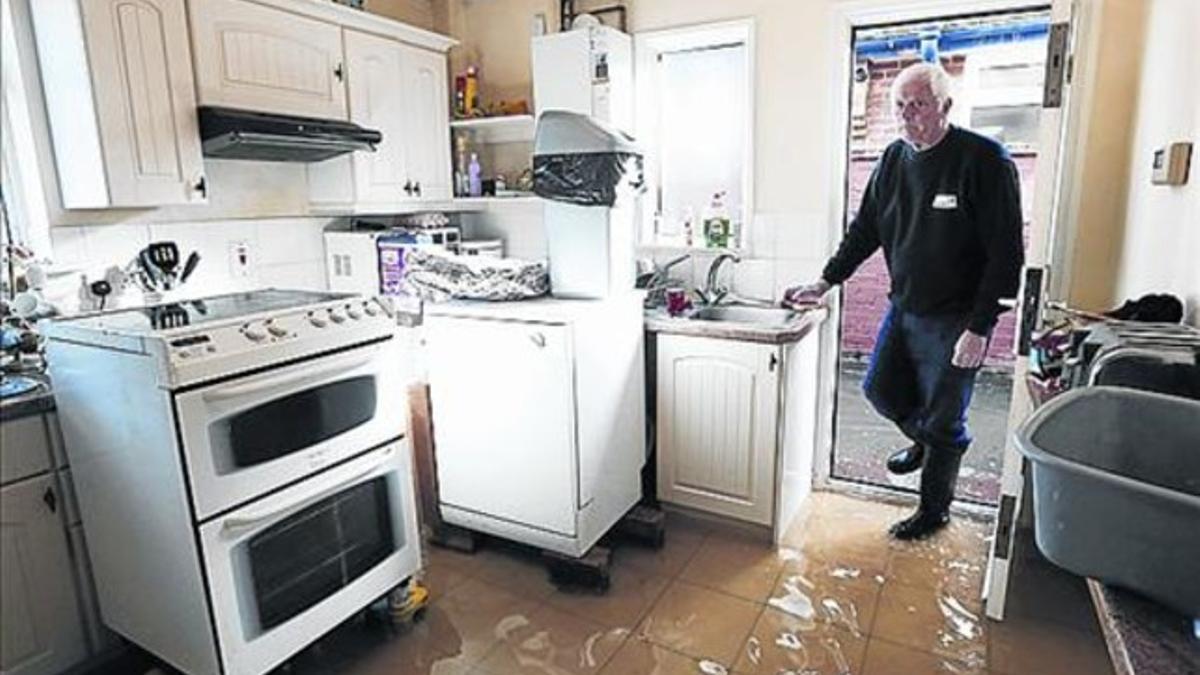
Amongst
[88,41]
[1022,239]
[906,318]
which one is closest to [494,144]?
[88,41]

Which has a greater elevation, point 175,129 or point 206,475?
point 175,129

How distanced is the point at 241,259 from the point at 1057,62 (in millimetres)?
2600

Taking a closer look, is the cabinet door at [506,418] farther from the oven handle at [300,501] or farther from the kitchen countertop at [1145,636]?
the kitchen countertop at [1145,636]

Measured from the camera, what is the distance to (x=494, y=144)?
316 centimetres

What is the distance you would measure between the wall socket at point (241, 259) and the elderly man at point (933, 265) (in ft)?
6.59

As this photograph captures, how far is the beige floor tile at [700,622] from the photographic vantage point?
1.93 metres

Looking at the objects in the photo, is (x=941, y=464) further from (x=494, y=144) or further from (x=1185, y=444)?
(x=494, y=144)

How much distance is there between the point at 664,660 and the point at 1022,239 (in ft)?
5.34

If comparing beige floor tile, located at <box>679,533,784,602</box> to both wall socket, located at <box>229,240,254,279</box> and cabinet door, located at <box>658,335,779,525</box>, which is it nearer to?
cabinet door, located at <box>658,335,779,525</box>

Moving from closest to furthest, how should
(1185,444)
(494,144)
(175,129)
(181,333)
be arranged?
(1185,444), (181,333), (175,129), (494,144)

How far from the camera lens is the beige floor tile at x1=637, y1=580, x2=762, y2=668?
1932 mm

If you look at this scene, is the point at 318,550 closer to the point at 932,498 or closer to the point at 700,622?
the point at 700,622

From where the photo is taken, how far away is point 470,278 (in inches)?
91.0

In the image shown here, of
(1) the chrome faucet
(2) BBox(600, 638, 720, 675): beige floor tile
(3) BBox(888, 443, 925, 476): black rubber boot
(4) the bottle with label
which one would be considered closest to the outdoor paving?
(3) BBox(888, 443, 925, 476): black rubber boot
